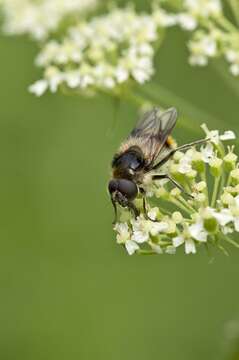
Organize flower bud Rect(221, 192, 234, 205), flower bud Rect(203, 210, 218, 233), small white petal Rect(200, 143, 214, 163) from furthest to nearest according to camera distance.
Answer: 1. small white petal Rect(200, 143, 214, 163)
2. flower bud Rect(221, 192, 234, 205)
3. flower bud Rect(203, 210, 218, 233)

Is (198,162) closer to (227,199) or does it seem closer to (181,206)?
(181,206)

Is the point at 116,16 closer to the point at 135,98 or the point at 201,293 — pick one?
the point at 135,98

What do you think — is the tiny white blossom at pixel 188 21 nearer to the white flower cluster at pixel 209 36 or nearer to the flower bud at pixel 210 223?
the white flower cluster at pixel 209 36

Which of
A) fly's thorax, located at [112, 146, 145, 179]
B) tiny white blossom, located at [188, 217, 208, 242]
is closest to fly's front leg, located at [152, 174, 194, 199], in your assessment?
fly's thorax, located at [112, 146, 145, 179]

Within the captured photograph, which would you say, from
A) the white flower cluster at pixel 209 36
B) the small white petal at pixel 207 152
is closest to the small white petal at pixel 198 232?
the small white petal at pixel 207 152

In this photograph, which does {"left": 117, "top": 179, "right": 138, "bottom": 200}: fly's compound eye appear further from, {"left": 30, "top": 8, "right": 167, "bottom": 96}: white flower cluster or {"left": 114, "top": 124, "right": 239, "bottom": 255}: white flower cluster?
{"left": 30, "top": 8, "right": 167, "bottom": 96}: white flower cluster

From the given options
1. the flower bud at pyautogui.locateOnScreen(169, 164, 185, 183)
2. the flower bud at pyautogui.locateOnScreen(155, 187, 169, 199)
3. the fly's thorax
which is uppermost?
the fly's thorax
